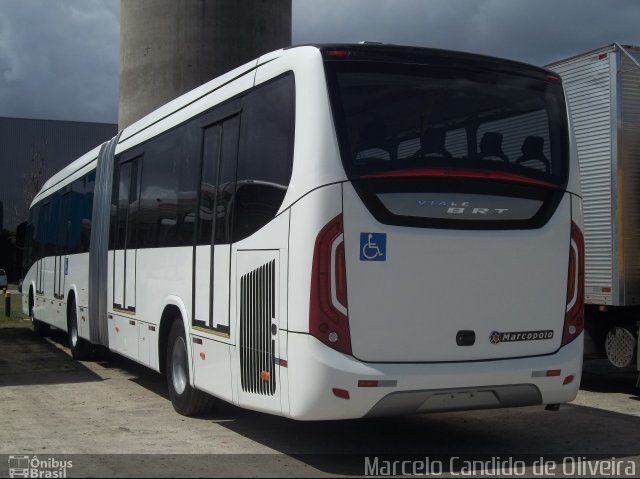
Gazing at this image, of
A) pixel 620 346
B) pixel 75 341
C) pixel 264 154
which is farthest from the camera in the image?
pixel 75 341

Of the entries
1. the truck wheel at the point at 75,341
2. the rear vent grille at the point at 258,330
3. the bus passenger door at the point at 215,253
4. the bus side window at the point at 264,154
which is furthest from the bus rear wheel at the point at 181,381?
the truck wheel at the point at 75,341

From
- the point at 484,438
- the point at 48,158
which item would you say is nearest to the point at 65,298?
the point at 484,438

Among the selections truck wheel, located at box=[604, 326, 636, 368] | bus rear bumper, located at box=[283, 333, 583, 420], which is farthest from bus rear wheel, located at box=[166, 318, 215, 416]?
truck wheel, located at box=[604, 326, 636, 368]

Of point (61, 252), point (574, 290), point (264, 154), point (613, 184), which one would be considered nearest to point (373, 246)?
point (264, 154)

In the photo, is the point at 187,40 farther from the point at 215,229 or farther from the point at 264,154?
the point at 264,154

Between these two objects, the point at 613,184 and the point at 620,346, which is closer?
the point at 613,184

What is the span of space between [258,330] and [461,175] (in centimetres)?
208

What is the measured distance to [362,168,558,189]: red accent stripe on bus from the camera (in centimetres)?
684

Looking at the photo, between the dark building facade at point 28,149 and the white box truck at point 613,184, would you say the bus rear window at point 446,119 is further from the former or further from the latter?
the dark building facade at point 28,149

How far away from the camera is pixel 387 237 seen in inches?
266

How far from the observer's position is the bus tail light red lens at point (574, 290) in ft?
24.7

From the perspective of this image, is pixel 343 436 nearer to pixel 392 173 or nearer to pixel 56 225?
pixel 392 173

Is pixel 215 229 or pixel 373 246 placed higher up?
pixel 215 229

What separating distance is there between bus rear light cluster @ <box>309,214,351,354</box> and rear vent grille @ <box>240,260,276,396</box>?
58cm
